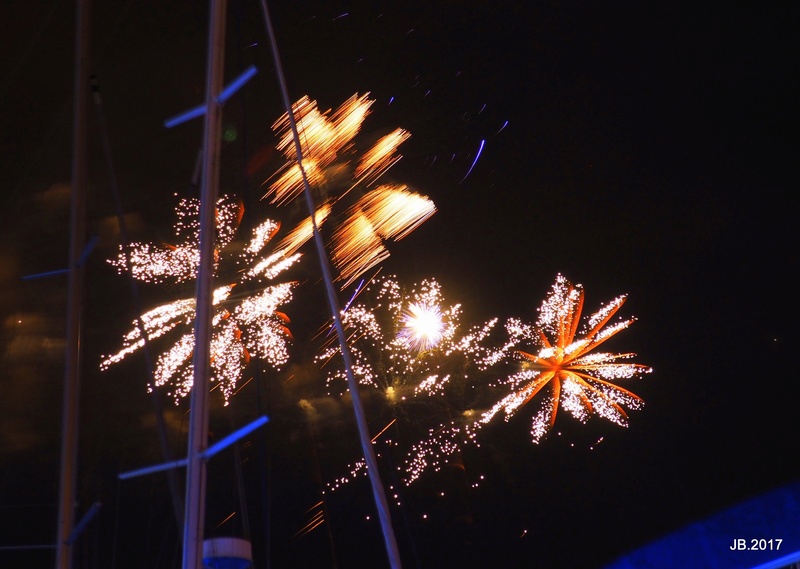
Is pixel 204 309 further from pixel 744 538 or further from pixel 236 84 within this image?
pixel 744 538

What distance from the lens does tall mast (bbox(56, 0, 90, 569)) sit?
809 centimetres

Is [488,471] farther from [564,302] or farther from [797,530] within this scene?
[797,530]

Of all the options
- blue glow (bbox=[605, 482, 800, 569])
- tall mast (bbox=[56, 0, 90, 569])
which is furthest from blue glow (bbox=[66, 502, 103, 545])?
blue glow (bbox=[605, 482, 800, 569])

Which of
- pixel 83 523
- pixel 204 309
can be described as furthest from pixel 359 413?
pixel 83 523

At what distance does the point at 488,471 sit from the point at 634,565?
104 ft

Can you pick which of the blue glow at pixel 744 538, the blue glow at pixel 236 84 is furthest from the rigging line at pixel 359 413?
the blue glow at pixel 744 538

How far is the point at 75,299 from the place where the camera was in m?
8.55

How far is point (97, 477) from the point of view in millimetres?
23953

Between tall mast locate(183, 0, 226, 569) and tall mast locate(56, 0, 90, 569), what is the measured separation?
8.60 feet

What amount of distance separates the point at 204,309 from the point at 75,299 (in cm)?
Answer: 295

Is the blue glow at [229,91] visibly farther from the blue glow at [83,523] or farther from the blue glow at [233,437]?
the blue glow at [83,523]

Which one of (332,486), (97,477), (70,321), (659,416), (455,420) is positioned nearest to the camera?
(70,321)

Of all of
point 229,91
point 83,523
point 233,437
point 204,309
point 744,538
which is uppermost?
point 229,91

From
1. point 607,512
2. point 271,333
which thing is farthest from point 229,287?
point 607,512
